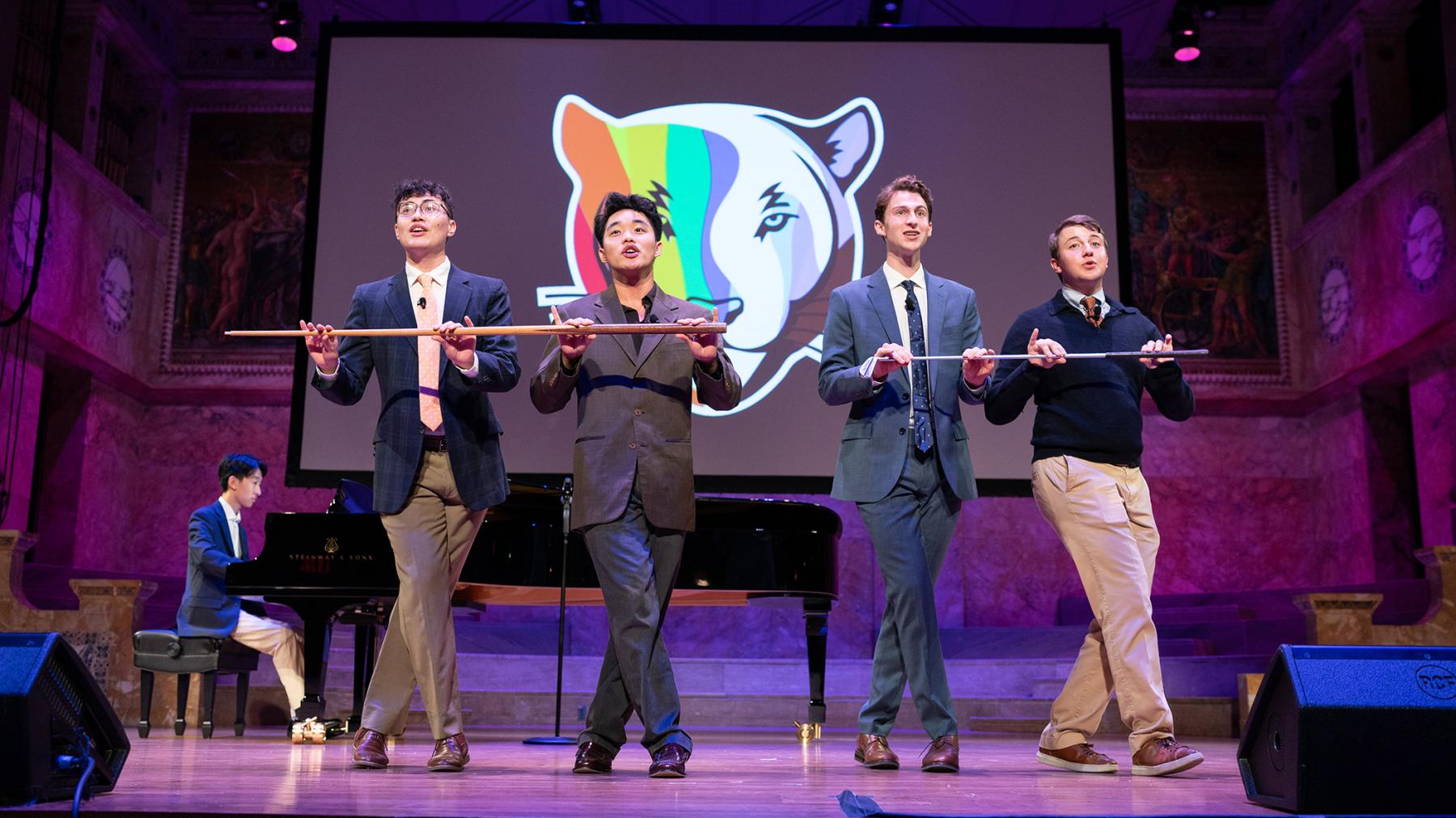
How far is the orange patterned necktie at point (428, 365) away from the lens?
128 inches

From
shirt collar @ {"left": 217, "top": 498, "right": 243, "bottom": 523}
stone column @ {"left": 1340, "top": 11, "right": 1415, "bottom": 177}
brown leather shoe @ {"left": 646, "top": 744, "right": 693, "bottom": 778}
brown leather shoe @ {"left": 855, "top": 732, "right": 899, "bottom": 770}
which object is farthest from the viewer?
stone column @ {"left": 1340, "top": 11, "right": 1415, "bottom": 177}

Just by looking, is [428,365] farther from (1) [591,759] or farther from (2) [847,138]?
(2) [847,138]

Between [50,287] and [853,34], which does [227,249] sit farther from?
[853,34]

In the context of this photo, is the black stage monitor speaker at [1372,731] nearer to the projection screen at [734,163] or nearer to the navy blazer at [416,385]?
the navy blazer at [416,385]

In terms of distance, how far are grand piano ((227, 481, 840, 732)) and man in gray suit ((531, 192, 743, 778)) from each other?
1.58 metres

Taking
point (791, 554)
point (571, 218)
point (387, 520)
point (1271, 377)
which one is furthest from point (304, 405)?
point (1271, 377)

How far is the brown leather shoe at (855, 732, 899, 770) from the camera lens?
125 inches

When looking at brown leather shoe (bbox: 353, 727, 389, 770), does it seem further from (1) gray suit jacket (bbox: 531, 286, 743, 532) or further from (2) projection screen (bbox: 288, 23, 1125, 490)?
(2) projection screen (bbox: 288, 23, 1125, 490)

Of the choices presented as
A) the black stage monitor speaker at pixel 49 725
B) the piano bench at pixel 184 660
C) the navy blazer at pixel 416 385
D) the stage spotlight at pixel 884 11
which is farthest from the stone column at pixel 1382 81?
the black stage monitor speaker at pixel 49 725

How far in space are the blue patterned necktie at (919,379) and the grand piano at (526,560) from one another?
5.34 feet

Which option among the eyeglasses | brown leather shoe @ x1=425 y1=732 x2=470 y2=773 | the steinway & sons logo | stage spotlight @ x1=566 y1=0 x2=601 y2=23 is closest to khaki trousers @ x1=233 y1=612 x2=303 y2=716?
brown leather shoe @ x1=425 y1=732 x2=470 y2=773

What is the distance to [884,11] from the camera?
8781mm

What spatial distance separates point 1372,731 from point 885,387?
1.52 m

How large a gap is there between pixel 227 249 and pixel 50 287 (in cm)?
187
